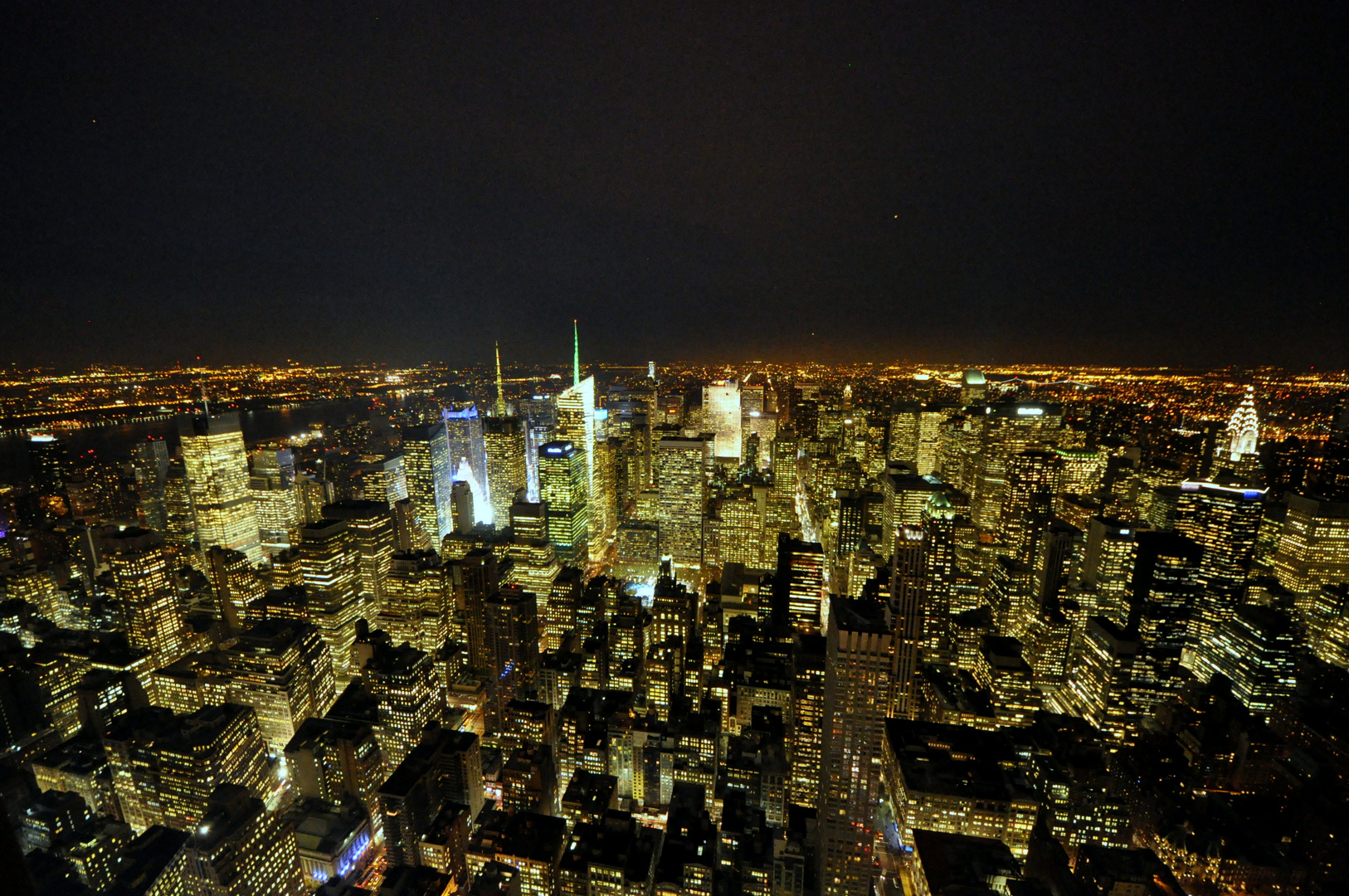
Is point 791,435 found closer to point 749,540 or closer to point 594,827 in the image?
point 749,540

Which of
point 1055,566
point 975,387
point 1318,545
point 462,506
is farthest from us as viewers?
point 975,387

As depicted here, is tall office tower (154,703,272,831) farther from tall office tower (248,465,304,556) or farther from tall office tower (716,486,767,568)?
tall office tower (716,486,767,568)

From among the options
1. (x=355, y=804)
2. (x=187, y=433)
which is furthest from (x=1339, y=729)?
(x=187, y=433)

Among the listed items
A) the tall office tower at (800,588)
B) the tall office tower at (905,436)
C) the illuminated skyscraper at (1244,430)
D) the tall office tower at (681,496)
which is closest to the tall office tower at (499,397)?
the tall office tower at (681,496)

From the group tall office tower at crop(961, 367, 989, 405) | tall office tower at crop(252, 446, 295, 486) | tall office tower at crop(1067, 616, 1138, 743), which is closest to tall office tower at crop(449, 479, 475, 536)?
tall office tower at crop(252, 446, 295, 486)

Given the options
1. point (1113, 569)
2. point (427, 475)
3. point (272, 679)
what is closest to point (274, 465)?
point (427, 475)

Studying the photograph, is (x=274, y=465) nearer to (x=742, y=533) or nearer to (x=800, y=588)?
(x=742, y=533)
